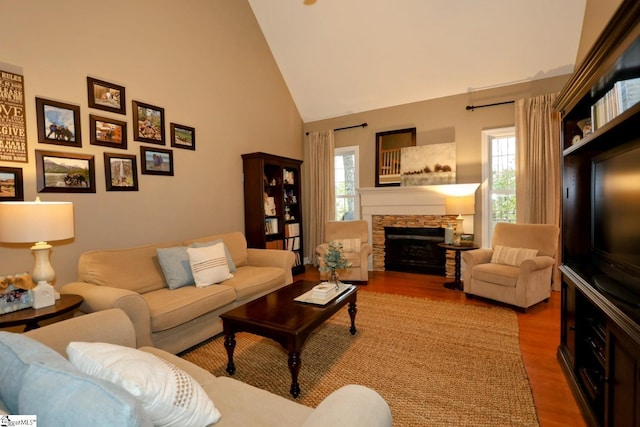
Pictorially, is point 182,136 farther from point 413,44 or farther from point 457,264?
point 457,264

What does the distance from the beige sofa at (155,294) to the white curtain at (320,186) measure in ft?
8.23

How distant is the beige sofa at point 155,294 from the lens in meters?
2.12

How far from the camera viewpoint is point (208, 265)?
289cm

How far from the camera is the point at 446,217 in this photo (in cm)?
477

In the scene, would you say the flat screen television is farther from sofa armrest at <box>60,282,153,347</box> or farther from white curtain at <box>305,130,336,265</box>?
white curtain at <box>305,130,336,265</box>

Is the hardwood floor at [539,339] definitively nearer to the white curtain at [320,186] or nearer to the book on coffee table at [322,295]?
the white curtain at [320,186]

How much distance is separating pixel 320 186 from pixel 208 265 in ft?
10.3

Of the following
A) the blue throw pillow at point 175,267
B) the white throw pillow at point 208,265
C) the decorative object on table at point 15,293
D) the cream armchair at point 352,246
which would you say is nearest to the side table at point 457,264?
the cream armchair at point 352,246

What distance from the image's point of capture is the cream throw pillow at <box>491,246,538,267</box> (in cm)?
348

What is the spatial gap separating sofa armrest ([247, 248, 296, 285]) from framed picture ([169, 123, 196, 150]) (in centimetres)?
152

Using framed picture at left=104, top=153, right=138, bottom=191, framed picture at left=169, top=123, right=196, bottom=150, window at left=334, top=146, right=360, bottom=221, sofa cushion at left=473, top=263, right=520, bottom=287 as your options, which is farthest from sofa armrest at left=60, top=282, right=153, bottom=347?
window at left=334, top=146, right=360, bottom=221

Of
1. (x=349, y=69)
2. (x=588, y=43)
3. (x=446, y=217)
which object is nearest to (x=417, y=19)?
(x=349, y=69)

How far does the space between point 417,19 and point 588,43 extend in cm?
194

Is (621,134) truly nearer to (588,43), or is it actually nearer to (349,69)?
(588,43)
